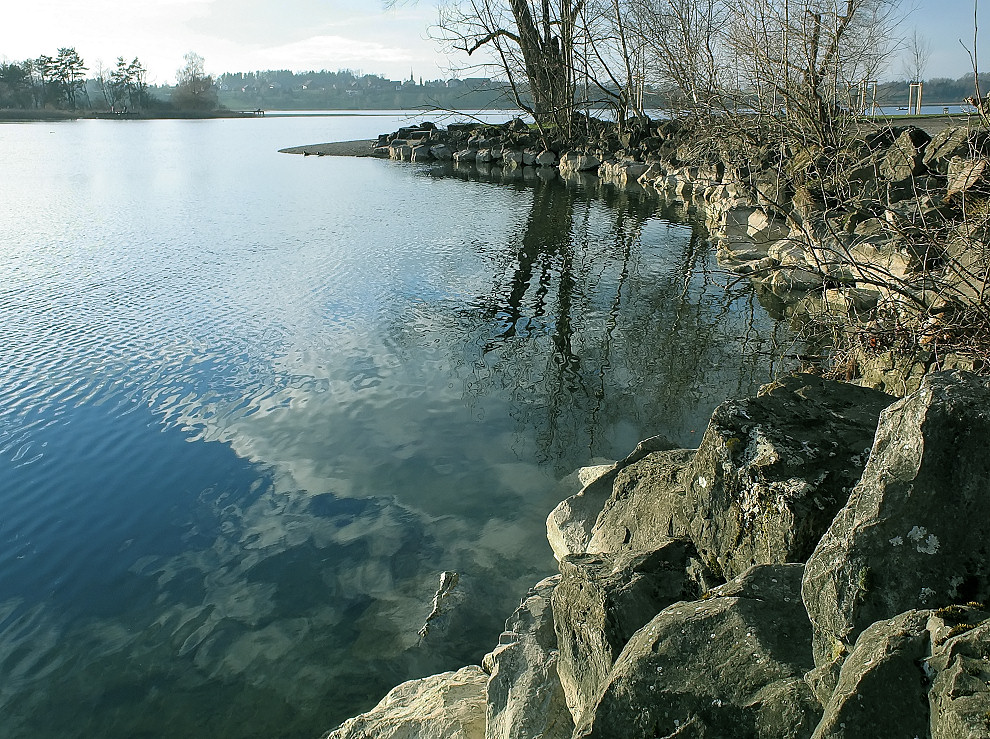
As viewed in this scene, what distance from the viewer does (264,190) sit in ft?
72.5

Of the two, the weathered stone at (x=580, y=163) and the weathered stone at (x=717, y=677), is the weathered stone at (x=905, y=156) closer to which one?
the weathered stone at (x=717, y=677)

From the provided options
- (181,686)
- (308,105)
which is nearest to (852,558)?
(181,686)

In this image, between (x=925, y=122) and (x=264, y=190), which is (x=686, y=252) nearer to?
(x=925, y=122)

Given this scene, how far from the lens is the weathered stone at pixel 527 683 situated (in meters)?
3.21

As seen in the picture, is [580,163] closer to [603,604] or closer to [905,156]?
[905,156]

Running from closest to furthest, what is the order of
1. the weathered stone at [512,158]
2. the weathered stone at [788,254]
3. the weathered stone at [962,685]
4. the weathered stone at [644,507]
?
the weathered stone at [962,685] < the weathered stone at [644,507] < the weathered stone at [788,254] < the weathered stone at [512,158]

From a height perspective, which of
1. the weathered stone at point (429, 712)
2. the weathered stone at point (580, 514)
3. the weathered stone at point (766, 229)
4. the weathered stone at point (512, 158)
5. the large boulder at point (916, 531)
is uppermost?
the weathered stone at point (512, 158)

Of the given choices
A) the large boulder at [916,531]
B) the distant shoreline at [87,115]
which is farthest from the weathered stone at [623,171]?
the distant shoreline at [87,115]

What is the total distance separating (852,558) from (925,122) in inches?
783

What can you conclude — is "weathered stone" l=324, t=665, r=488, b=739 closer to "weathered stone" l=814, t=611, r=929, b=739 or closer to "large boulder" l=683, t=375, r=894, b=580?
"large boulder" l=683, t=375, r=894, b=580

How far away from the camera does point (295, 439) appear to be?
21.6ft

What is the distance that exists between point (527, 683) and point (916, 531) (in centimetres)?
175

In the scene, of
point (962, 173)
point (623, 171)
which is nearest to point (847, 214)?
point (962, 173)

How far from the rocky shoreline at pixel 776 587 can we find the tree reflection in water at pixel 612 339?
1.62 meters
